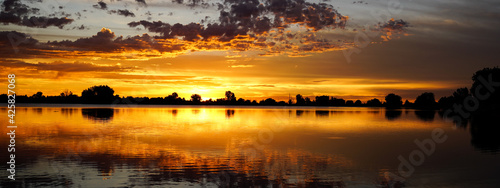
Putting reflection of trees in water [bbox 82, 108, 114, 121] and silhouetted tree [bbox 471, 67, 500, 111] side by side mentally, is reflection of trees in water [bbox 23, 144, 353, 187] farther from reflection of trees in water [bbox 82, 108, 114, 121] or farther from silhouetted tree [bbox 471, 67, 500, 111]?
silhouetted tree [bbox 471, 67, 500, 111]

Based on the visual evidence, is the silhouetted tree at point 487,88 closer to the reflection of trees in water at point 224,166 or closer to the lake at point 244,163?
the lake at point 244,163

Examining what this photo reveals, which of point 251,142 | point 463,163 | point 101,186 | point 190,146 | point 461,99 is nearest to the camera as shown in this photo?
point 101,186

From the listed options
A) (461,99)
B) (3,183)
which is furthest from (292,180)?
(461,99)

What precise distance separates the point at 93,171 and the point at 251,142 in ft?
54.4

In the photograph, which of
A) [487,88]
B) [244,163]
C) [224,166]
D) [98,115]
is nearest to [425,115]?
[487,88]

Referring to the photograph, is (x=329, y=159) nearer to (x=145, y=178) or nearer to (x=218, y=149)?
(x=218, y=149)

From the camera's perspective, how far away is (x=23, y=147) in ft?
95.7

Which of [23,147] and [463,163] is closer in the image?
[463,163]

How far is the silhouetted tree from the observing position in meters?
103

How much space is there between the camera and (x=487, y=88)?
11188cm

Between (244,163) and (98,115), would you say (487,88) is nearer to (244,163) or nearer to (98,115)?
(98,115)

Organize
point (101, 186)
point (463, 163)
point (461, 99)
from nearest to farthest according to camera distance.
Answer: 1. point (101, 186)
2. point (463, 163)
3. point (461, 99)

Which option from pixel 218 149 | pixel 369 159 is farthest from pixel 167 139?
pixel 369 159

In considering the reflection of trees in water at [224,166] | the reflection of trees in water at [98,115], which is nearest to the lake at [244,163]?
the reflection of trees in water at [224,166]
